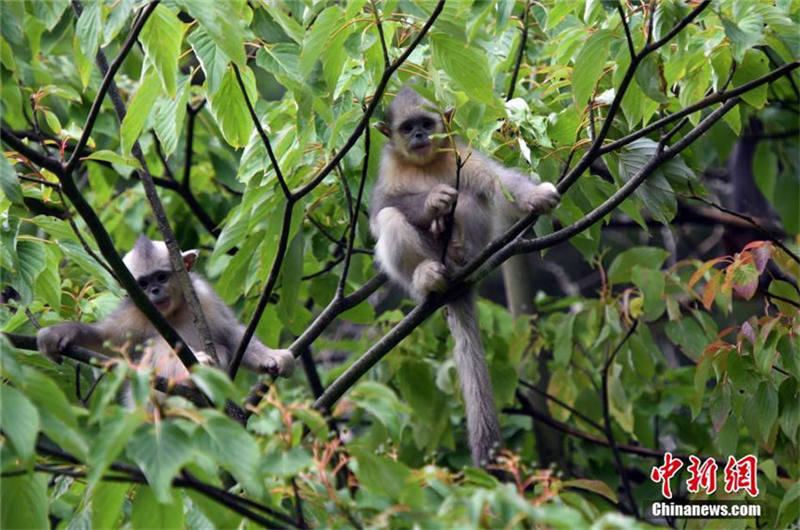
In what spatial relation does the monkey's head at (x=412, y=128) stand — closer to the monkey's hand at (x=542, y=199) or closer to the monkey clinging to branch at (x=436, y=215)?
the monkey clinging to branch at (x=436, y=215)

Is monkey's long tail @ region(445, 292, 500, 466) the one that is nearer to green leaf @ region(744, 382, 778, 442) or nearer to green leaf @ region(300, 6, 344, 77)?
green leaf @ region(744, 382, 778, 442)

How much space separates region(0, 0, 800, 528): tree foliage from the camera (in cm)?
290

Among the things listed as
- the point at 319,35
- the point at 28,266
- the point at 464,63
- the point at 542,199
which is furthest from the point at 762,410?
the point at 28,266

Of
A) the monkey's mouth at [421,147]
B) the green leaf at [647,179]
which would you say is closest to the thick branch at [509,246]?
the green leaf at [647,179]

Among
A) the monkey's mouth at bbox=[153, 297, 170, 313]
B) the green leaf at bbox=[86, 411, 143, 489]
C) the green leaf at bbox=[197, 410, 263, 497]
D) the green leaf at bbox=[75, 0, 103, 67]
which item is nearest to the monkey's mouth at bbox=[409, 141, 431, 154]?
the monkey's mouth at bbox=[153, 297, 170, 313]

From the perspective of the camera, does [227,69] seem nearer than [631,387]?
Yes

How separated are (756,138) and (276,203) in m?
4.98

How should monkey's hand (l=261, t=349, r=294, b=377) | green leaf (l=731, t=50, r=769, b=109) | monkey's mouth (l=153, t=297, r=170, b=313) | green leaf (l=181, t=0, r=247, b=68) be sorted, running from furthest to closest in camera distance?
monkey's mouth (l=153, t=297, r=170, b=313) < monkey's hand (l=261, t=349, r=294, b=377) < green leaf (l=731, t=50, r=769, b=109) < green leaf (l=181, t=0, r=247, b=68)

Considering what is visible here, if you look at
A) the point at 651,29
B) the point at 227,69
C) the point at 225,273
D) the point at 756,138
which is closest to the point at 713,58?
the point at 651,29

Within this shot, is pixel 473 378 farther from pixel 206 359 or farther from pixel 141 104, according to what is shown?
pixel 141 104

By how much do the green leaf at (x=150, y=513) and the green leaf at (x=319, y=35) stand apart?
1.54m

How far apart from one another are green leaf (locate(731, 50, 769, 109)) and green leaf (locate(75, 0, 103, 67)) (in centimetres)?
264

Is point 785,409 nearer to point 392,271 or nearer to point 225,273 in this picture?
point 392,271

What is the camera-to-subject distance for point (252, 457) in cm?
271
